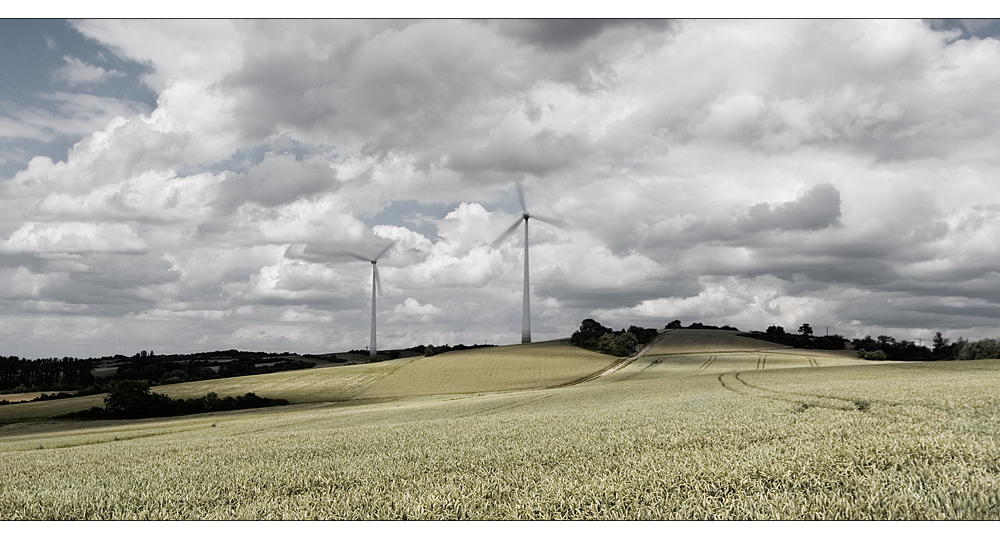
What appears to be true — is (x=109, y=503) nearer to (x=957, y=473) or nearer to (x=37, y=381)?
(x=957, y=473)

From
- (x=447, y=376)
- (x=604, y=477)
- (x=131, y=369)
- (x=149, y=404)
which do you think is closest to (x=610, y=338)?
(x=447, y=376)

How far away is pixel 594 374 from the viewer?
8856 centimetres

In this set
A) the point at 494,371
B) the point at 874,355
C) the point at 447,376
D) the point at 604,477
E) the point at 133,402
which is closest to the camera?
the point at 604,477

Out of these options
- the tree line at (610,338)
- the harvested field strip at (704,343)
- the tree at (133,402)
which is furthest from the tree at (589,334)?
the tree at (133,402)

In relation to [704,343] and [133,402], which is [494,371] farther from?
[704,343]

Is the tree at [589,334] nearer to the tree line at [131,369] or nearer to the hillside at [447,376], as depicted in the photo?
the hillside at [447,376]

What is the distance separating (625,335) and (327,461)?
11947cm

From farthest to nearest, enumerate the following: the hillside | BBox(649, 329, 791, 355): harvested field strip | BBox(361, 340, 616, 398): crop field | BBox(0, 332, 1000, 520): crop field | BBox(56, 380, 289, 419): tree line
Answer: BBox(649, 329, 791, 355): harvested field strip
BBox(361, 340, 616, 398): crop field
the hillside
BBox(56, 380, 289, 419): tree line
BBox(0, 332, 1000, 520): crop field

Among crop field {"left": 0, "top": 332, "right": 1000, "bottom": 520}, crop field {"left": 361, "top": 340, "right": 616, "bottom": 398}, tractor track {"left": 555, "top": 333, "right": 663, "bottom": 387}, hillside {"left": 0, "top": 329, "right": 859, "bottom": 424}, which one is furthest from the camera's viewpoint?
tractor track {"left": 555, "top": 333, "right": 663, "bottom": 387}

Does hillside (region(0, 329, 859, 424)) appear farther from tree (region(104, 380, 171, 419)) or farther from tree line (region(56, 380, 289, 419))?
tree (region(104, 380, 171, 419))

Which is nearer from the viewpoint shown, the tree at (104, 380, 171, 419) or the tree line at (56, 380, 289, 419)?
the tree line at (56, 380, 289, 419)

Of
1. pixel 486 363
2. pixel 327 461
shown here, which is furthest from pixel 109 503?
pixel 486 363

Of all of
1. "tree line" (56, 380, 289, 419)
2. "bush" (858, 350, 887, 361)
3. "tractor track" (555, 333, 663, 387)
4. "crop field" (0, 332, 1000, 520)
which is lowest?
"tree line" (56, 380, 289, 419)

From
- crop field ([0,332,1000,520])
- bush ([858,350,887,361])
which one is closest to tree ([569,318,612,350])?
bush ([858,350,887,361])
